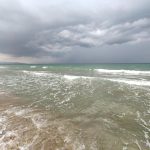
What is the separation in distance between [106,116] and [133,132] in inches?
86.4

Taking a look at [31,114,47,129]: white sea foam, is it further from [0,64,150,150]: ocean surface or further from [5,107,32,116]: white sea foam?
[5,107,32,116]: white sea foam

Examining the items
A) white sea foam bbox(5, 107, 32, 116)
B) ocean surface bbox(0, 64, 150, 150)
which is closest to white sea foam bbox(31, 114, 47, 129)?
ocean surface bbox(0, 64, 150, 150)

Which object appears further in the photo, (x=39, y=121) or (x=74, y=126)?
(x=39, y=121)

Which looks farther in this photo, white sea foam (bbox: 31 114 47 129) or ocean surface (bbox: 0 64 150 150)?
white sea foam (bbox: 31 114 47 129)

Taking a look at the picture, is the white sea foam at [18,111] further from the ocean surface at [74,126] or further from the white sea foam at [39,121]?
the white sea foam at [39,121]

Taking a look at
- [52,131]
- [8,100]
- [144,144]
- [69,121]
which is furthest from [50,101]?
[144,144]

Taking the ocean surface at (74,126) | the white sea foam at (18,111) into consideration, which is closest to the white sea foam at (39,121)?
the ocean surface at (74,126)

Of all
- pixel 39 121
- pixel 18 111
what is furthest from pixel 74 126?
pixel 18 111

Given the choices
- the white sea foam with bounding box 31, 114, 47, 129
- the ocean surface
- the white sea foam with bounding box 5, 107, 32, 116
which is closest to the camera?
the ocean surface

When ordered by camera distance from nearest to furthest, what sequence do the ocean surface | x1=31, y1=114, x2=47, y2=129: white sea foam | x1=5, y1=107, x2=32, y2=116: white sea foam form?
the ocean surface
x1=31, y1=114, x2=47, y2=129: white sea foam
x1=5, y1=107, x2=32, y2=116: white sea foam

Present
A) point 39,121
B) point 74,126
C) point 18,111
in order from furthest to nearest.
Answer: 1. point 18,111
2. point 39,121
3. point 74,126

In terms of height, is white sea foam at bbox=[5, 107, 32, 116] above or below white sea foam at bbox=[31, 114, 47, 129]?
below

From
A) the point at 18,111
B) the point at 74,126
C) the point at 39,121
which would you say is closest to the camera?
the point at 74,126

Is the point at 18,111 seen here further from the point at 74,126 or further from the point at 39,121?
the point at 74,126
